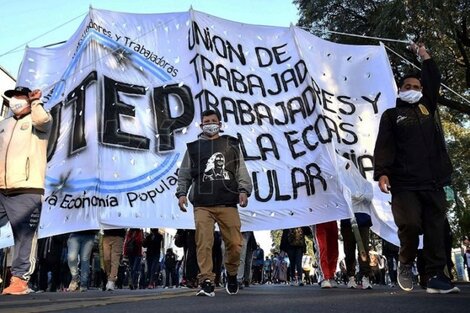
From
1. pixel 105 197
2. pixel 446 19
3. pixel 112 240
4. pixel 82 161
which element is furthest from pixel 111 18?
pixel 446 19

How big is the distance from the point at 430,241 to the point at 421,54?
158cm

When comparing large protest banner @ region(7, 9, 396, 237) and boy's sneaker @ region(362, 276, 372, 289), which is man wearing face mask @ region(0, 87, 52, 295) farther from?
boy's sneaker @ region(362, 276, 372, 289)

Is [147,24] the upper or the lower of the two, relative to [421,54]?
upper

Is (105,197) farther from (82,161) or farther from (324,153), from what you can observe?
(324,153)

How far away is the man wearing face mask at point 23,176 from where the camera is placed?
5152mm

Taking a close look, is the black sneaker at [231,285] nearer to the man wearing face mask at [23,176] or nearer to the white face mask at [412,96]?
the man wearing face mask at [23,176]

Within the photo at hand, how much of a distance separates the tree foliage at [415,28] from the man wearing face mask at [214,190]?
6.91m

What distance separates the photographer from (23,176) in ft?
17.2

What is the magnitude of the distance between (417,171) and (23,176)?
3.56m

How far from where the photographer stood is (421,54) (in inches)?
186

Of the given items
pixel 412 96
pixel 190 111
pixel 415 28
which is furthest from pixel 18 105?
pixel 415 28

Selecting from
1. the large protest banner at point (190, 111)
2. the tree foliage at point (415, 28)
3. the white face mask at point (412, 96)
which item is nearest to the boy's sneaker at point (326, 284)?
the large protest banner at point (190, 111)

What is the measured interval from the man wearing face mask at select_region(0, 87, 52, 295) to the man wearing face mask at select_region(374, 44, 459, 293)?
10.4 feet

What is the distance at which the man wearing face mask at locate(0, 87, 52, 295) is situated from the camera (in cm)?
515
